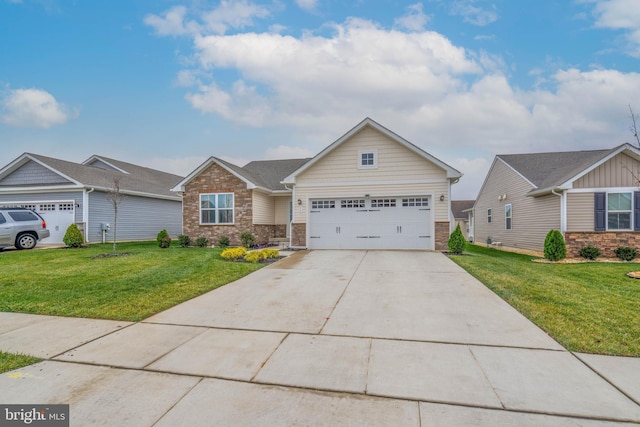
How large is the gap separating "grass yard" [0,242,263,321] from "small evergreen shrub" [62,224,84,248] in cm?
298

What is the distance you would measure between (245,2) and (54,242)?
15653mm

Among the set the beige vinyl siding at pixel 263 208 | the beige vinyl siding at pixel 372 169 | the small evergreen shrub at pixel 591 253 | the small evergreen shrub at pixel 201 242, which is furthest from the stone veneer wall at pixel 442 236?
the small evergreen shrub at pixel 201 242

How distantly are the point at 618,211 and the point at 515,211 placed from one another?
16.6 feet

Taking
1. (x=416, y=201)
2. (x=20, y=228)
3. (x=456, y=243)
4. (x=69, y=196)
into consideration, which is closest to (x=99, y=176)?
(x=69, y=196)

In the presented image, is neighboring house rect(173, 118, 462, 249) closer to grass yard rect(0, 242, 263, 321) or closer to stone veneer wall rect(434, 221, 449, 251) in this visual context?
stone veneer wall rect(434, 221, 449, 251)

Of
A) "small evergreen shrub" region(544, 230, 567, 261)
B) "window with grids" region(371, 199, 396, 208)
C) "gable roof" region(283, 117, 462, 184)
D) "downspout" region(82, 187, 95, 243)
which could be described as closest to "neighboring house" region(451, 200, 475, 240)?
"small evergreen shrub" region(544, 230, 567, 261)

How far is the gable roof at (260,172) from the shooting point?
642 inches

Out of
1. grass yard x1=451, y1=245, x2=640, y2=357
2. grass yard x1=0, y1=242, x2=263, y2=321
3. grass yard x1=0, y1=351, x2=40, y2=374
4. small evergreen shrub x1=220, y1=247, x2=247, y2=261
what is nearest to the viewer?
grass yard x1=0, y1=351, x2=40, y2=374

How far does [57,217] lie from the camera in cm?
1672

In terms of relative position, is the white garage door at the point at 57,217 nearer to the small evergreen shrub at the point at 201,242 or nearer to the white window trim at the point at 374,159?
the small evergreen shrub at the point at 201,242

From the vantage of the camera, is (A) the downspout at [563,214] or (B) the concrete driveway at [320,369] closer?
(B) the concrete driveway at [320,369]

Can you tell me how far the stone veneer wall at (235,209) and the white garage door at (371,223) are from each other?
3.39 m

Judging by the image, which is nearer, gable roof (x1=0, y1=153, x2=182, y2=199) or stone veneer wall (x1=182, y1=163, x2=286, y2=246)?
stone veneer wall (x1=182, y1=163, x2=286, y2=246)

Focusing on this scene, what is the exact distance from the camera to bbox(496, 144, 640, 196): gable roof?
495 inches
